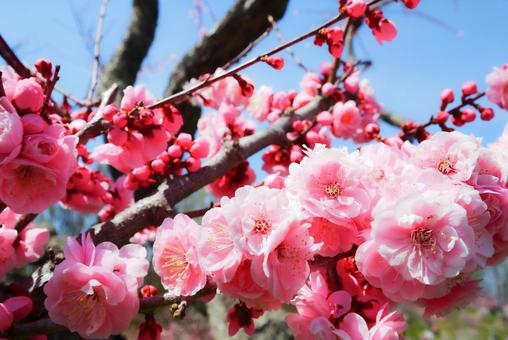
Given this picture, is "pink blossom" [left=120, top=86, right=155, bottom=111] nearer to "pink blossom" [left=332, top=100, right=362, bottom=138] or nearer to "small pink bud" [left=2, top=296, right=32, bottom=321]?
"small pink bud" [left=2, top=296, right=32, bottom=321]

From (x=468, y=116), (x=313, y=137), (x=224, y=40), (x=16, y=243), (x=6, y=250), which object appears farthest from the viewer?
(x=224, y=40)

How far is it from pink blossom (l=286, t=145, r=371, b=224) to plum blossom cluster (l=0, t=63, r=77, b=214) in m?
0.52

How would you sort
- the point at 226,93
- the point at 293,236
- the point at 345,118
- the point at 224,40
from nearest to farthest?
the point at 293,236
the point at 345,118
the point at 226,93
the point at 224,40

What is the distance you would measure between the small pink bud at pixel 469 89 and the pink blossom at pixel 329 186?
0.94 m

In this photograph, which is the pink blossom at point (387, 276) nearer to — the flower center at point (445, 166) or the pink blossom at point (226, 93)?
the flower center at point (445, 166)

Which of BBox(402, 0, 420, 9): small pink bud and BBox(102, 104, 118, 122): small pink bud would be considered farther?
BBox(402, 0, 420, 9): small pink bud

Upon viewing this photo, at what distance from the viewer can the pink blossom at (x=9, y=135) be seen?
3.03ft

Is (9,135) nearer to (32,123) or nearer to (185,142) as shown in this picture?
(32,123)

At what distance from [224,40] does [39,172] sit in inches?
79.2

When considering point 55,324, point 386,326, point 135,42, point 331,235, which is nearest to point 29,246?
point 55,324

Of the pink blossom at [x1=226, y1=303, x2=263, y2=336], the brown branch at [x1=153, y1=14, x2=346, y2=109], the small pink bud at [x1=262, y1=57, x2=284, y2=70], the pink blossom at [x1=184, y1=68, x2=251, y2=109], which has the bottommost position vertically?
the pink blossom at [x1=184, y1=68, x2=251, y2=109]

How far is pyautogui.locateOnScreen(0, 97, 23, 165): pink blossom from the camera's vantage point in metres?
0.92

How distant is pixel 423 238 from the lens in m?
0.90

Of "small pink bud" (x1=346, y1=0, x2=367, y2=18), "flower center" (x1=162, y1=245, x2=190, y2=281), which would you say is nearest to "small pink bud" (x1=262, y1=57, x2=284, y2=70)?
"small pink bud" (x1=346, y1=0, x2=367, y2=18)
